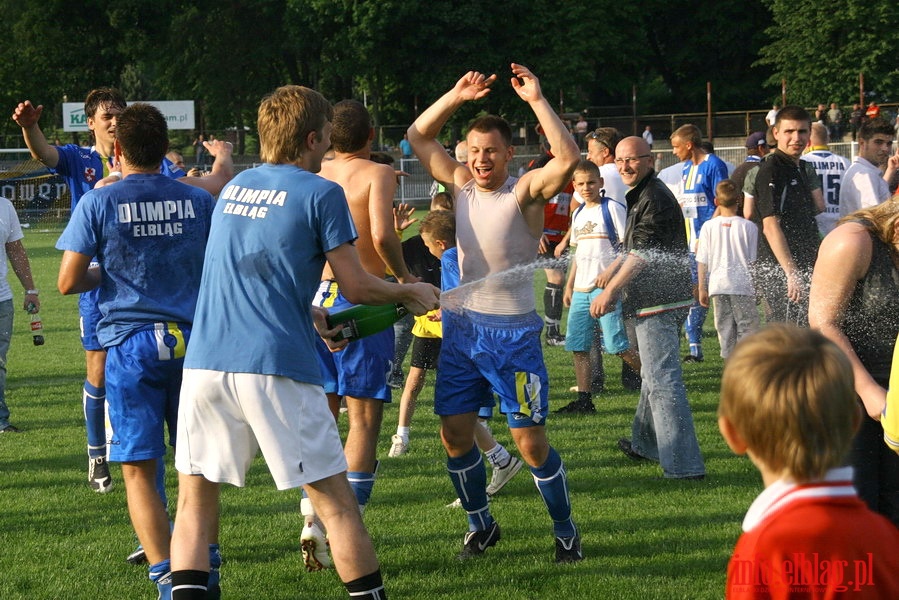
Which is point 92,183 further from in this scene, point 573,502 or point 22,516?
point 573,502

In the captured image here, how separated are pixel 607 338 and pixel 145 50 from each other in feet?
185

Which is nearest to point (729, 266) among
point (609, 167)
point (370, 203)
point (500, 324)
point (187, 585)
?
point (609, 167)

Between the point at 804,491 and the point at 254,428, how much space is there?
2.28 m

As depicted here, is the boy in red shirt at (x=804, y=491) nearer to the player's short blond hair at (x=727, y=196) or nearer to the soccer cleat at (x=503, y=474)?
the soccer cleat at (x=503, y=474)

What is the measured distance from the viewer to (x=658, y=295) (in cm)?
729

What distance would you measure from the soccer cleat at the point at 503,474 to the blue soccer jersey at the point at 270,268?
298 centimetres

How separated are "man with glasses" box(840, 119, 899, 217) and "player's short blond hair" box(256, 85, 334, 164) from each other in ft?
18.1

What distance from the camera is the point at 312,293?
14.4ft

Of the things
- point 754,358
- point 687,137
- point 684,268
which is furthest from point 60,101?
point 754,358

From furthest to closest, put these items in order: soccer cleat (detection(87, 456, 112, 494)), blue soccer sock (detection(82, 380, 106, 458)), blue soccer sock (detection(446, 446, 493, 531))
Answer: soccer cleat (detection(87, 456, 112, 494))
blue soccer sock (detection(82, 380, 106, 458))
blue soccer sock (detection(446, 446, 493, 531))

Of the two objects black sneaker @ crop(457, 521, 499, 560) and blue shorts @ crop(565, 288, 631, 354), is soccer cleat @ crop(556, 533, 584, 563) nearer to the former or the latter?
black sneaker @ crop(457, 521, 499, 560)

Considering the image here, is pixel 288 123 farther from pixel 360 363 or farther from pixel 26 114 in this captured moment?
pixel 26 114

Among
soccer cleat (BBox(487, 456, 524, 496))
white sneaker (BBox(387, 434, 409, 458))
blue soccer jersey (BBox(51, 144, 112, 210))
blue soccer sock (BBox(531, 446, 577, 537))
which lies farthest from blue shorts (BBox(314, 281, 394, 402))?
white sneaker (BBox(387, 434, 409, 458))

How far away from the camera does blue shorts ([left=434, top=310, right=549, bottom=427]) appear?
18.1 feet
